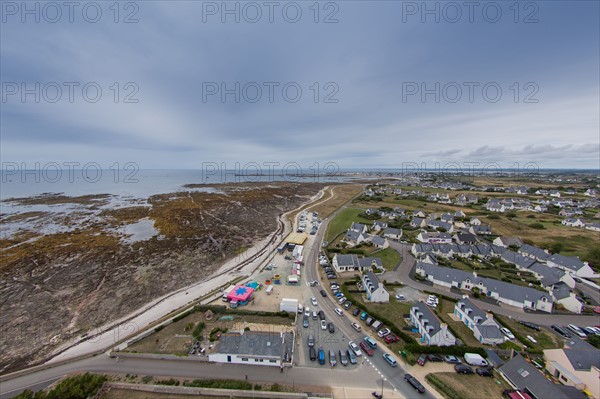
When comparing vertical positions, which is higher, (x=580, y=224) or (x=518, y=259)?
(x=580, y=224)

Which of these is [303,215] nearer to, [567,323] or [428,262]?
[428,262]

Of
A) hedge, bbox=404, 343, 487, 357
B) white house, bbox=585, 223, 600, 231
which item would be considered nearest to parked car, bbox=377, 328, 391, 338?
hedge, bbox=404, 343, 487, 357

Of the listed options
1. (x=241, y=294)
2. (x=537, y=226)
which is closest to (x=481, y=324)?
(x=241, y=294)

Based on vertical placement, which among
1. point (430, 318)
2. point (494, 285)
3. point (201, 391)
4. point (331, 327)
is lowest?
point (201, 391)

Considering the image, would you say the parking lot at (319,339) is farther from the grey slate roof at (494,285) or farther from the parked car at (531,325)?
the parked car at (531,325)

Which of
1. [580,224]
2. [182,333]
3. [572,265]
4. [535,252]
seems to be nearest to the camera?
[182,333]

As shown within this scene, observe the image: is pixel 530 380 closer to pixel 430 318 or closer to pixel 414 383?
pixel 430 318

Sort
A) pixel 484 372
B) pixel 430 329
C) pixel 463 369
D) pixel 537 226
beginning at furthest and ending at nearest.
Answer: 1. pixel 537 226
2. pixel 430 329
3. pixel 463 369
4. pixel 484 372
